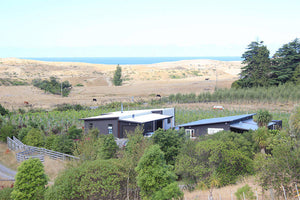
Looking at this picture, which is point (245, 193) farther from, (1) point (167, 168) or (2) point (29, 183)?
A: (2) point (29, 183)

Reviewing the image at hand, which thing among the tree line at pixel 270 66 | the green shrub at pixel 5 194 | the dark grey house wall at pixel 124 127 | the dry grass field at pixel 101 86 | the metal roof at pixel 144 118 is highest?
→ the tree line at pixel 270 66

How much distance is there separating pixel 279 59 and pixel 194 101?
2260 centimetres

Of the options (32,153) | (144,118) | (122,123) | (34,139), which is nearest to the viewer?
(32,153)

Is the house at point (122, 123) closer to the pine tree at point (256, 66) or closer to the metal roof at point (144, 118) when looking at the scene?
the metal roof at point (144, 118)

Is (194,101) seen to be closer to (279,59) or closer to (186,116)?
(186,116)

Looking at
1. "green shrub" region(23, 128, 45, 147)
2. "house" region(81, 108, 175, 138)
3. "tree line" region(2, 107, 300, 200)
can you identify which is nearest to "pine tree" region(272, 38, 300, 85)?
"house" region(81, 108, 175, 138)

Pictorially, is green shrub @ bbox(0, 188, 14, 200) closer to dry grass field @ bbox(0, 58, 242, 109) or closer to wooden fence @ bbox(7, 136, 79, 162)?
wooden fence @ bbox(7, 136, 79, 162)

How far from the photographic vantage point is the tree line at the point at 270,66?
66875mm

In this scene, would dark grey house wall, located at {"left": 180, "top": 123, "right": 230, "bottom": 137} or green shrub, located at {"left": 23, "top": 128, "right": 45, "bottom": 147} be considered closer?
green shrub, located at {"left": 23, "top": 128, "right": 45, "bottom": 147}

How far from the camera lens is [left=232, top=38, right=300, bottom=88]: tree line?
6688 cm

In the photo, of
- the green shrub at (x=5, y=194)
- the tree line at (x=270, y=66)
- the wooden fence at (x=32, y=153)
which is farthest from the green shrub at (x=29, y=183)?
the tree line at (x=270, y=66)

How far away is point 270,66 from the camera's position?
6956 centimetres

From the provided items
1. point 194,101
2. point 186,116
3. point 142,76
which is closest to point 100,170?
point 186,116

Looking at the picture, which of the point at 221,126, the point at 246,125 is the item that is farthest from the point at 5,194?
the point at 246,125
